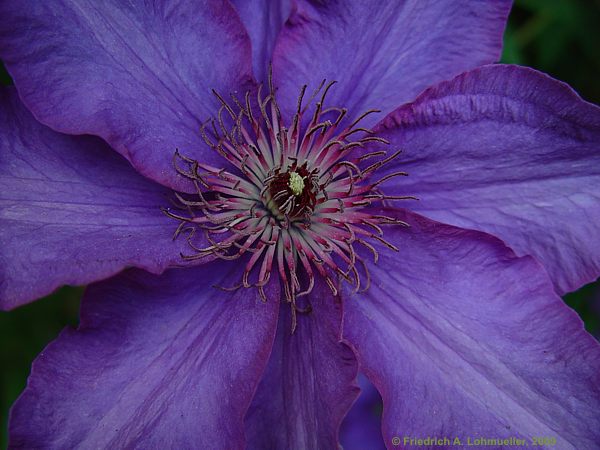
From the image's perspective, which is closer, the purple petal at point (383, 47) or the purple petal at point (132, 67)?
the purple petal at point (132, 67)

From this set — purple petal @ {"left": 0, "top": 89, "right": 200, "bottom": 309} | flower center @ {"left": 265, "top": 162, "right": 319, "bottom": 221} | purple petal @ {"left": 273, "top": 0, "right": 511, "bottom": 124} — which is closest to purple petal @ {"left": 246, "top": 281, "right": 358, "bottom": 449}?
flower center @ {"left": 265, "top": 162, "right": 319, "bottom": 221}

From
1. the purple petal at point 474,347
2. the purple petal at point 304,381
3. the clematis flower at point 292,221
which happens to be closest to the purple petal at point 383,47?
the clematis flower at point 292,221

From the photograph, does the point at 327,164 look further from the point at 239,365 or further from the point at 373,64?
the point at 239,365

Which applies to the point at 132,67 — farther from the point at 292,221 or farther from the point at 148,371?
the point at 148,371

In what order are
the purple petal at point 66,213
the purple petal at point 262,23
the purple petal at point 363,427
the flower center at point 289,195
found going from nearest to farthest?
the purple petal at point 66,213
the flower center at point 289,195
the purple petal at point 262,23
the purple petal at point 363,427

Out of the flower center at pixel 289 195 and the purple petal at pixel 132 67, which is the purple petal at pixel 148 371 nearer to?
the flower center at pixel 289 195

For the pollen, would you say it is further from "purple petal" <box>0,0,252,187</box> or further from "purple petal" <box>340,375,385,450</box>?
"purple petal" <box>340,375,385,450</box>

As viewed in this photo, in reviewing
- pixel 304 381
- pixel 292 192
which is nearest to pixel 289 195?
pixel 292 192
